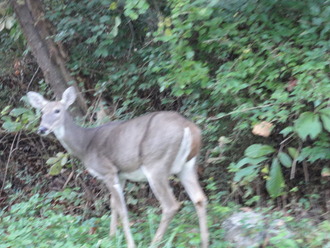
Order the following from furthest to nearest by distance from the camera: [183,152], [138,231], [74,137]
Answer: [74,137], [138,231], [183,152]

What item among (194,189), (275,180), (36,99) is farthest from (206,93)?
(36,99)

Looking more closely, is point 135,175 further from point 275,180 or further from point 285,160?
point 285,160

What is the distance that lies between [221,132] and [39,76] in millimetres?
4202

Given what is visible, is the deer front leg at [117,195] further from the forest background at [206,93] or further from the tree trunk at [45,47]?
the tree trunk at [45,47]

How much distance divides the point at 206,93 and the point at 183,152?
161 centimetres

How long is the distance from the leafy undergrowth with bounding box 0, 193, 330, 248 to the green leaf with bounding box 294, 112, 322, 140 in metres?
0.83

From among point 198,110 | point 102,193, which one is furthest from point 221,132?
point 102,193

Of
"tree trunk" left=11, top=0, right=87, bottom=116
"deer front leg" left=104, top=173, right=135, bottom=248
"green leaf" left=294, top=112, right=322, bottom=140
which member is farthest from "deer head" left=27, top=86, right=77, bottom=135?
"green leaf" left=294, top=112, right=322, bottom=140

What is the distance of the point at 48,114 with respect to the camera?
623 centimetres

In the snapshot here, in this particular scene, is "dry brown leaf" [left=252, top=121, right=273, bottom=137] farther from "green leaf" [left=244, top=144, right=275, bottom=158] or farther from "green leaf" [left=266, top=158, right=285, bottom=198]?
"green leaf" [left=266, top=158, right=285, bottom=198]

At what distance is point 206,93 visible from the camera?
6883 millimetres

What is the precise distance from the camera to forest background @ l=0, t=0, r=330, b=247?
5.74m

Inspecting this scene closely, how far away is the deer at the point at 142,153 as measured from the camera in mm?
5391

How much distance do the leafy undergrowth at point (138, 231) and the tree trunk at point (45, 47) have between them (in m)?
1.95
